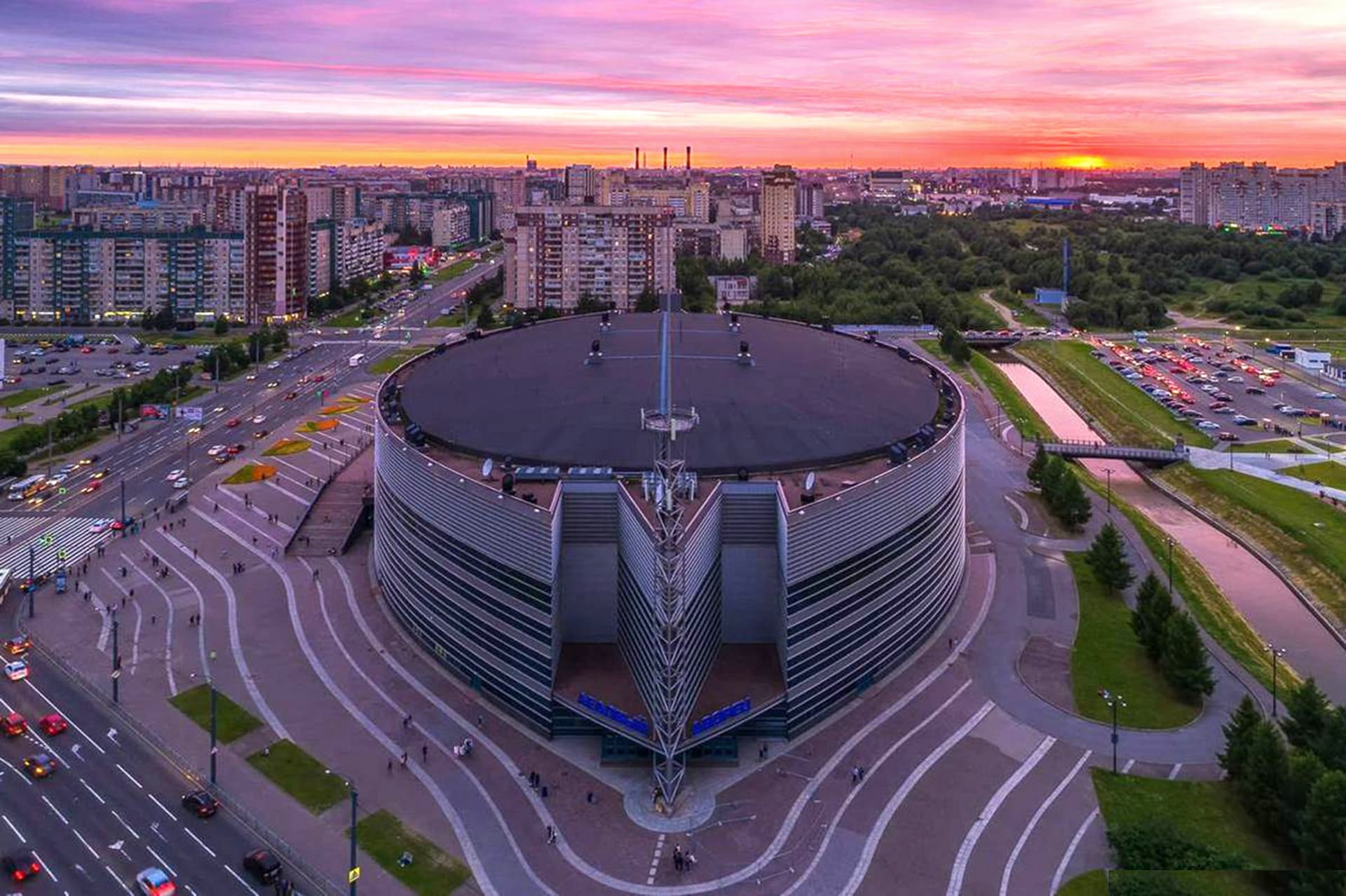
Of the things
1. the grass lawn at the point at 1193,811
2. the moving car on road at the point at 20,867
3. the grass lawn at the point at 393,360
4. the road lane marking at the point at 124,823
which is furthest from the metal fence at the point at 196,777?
the grass lawn at the point at 393,360

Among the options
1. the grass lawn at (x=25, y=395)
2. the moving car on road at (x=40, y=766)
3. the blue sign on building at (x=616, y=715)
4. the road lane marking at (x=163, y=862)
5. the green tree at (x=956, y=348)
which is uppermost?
the green tree at (x=956, y=348)

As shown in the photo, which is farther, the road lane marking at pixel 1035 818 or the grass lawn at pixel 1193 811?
the grass lawn at pixel 1193 811

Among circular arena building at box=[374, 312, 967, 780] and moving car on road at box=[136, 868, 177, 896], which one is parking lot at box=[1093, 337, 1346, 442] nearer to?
circular arena building at box=[374, 312, 967, 780]

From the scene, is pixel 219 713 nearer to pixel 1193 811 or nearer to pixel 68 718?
pixel 68 718

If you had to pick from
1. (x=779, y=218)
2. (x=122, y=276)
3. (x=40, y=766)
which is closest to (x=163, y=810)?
(x=40, y=766)

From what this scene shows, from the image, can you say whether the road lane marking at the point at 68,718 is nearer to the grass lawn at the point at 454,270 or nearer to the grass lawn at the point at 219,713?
the grass lawn at the point at 219,713

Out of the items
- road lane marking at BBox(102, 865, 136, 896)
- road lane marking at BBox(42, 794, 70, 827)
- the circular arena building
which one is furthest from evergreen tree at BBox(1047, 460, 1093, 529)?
road lane marking at BBox(42, 794, 70, 827)
